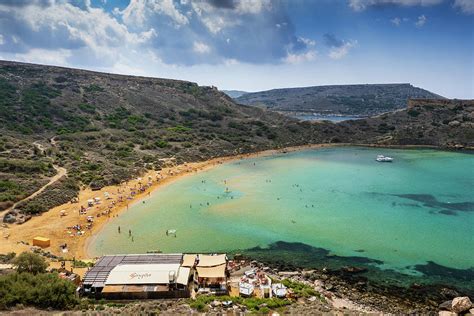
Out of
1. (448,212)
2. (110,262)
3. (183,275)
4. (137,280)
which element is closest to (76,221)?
(110,262)

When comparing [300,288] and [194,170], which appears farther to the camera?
[194,170]

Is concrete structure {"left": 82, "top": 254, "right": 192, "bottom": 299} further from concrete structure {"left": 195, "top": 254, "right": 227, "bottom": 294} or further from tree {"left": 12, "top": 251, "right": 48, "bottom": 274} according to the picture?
tree {"left": 12, "top": 251, "right": 48, "bottom": 274}

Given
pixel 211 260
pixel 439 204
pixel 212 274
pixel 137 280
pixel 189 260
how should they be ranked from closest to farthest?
pixel 137 280 → pixel 212 274 → pixel 189 260 → pixel 211 260 → pixel 439 204

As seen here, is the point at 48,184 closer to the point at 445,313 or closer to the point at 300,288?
the point at 300,288

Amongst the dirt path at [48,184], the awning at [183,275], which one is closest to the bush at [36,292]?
the awning at [183,275]

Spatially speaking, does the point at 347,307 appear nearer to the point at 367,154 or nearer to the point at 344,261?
the point at 344,261

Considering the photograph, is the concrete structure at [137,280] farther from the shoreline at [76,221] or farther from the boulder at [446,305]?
the boulder at [446,305]

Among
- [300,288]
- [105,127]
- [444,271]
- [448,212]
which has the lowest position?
[444,271]
